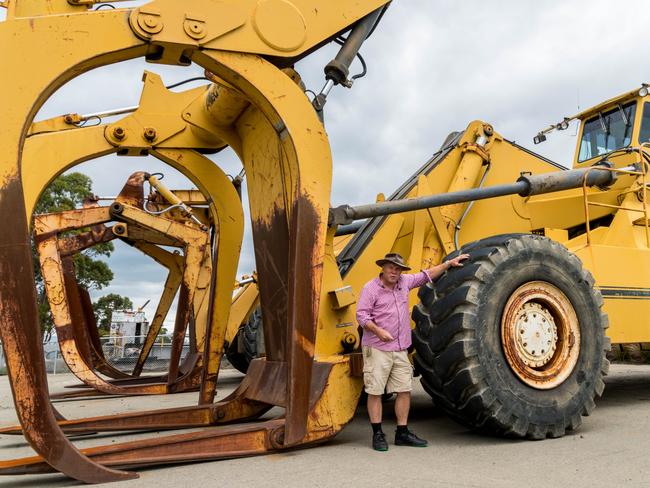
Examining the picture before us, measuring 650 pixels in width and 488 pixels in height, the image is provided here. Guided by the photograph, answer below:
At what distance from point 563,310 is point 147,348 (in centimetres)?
974

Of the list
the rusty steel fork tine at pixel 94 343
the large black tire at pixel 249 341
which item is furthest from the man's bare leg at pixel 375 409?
the rusty steel fork tine at pixel 94 343

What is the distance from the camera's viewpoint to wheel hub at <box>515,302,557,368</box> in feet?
15.8

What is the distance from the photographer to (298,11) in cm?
457

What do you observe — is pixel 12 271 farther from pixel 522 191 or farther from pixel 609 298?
pixel 609 298

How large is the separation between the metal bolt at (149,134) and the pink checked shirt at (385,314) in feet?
11.5

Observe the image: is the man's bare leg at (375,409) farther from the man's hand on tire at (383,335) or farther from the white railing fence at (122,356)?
the white railing fence at (122,356)

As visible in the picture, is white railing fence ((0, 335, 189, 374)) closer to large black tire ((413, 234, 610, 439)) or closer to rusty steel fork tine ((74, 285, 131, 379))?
rusty steel fork tine ((74, 285, 131, 379))

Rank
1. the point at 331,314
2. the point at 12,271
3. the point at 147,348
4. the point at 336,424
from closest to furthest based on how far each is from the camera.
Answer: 1. the point at 12,271
2. the point at 336,424
3. the point at 331,314
4. the point at 147,348

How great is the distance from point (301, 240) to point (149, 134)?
3.37 meters

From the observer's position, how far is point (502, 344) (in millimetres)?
4652

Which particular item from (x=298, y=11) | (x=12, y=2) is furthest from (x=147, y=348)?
(x=298, y=11)

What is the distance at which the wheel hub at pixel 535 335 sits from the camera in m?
4.82

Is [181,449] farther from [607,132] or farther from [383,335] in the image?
[607,132]

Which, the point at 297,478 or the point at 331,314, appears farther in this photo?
the point at 331,314
